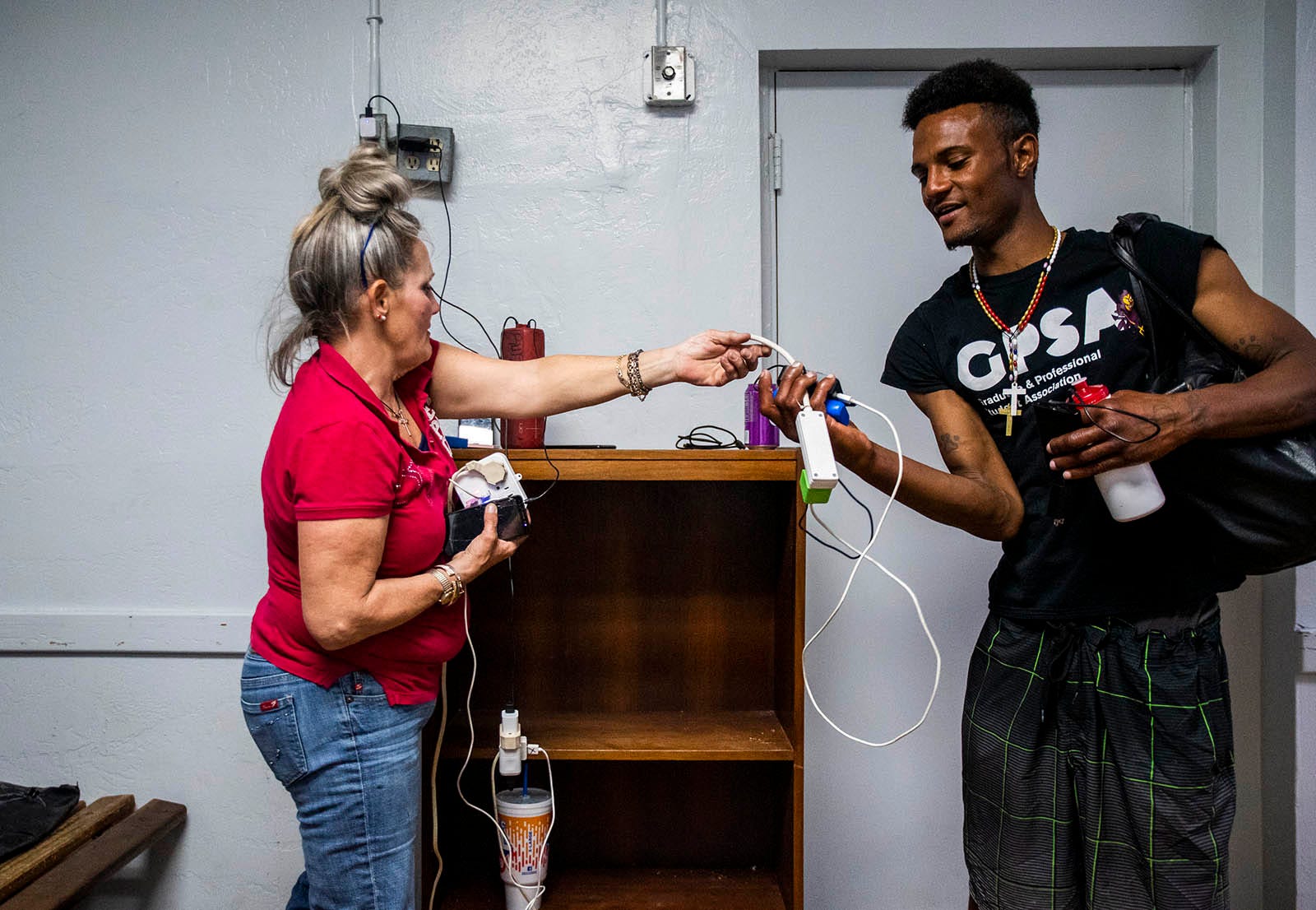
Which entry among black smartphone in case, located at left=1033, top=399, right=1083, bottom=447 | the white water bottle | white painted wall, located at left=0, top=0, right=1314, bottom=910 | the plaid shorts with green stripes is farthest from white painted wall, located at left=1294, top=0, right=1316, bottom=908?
black smartphone in case, located at left=1033, top=399, right=1083, bottom=447

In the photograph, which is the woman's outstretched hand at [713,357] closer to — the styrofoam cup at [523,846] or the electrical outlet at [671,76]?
the electrical outlet at [671,76]

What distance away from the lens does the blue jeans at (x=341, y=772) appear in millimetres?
1232

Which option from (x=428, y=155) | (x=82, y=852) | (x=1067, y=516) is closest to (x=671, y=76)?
(x=428, y=155)

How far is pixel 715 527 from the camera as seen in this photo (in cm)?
191

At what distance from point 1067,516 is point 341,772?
121 cm

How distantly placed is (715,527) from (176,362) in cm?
137

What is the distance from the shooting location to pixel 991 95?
1461 millimetres

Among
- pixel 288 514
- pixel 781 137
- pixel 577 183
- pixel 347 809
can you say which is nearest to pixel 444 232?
pixel 577 183

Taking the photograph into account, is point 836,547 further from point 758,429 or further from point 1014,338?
point 1014,338

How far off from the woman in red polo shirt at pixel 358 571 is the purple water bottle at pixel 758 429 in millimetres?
617

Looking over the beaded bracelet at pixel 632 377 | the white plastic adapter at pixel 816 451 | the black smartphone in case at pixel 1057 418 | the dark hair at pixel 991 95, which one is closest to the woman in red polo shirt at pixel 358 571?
the beaded bracelet at pixel 632 377

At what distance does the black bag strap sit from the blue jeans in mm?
1319

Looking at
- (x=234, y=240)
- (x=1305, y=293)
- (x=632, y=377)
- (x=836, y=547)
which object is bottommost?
(x=836, y=547)

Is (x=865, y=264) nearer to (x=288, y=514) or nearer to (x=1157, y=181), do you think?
(x=1157, y=181)
